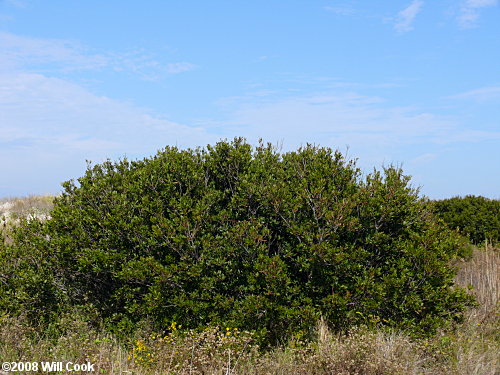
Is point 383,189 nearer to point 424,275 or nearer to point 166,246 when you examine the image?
point 424,275

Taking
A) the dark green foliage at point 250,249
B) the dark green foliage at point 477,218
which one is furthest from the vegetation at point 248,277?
the dark green foliage at point 477,218

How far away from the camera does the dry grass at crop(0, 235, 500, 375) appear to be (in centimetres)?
595

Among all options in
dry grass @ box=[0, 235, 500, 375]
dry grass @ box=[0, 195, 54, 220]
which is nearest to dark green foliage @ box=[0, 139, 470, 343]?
dry grass @ box=[0, 235, 500, 375]

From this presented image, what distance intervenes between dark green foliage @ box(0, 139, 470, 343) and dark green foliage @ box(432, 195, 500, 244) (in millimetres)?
9517

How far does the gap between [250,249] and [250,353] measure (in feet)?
4.51

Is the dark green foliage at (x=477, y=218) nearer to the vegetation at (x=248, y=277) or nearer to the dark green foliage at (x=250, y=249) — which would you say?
the vegetation at (x=248, y=277)

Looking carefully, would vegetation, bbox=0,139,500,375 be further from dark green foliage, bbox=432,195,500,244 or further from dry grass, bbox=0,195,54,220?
dry grass, bbox=0,195,54,220

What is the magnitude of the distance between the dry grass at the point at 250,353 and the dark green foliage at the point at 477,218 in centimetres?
956

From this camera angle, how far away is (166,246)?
273 inches

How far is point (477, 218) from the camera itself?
1594 centimetres

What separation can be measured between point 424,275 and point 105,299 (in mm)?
4999

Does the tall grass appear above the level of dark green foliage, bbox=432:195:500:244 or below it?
below

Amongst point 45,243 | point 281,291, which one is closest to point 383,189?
point 281,291

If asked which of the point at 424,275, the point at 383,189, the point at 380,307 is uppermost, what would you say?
the point at 383,189
